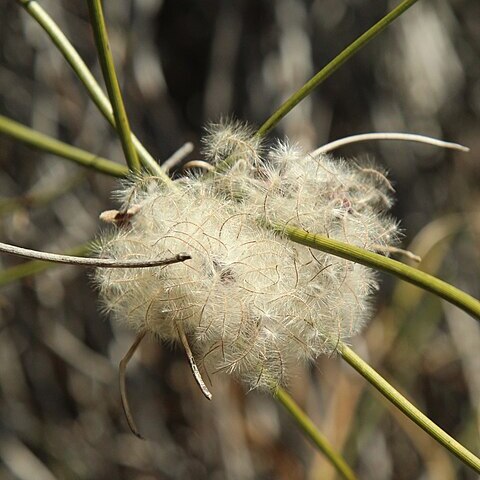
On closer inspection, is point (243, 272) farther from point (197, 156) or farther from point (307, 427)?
point (197, 156)

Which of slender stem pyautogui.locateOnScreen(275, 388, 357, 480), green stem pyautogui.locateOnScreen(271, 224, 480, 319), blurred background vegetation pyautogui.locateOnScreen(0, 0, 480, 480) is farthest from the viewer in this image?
blurred background vegetation pyautogui.locateOnScreen(0, 0, 480, 480)

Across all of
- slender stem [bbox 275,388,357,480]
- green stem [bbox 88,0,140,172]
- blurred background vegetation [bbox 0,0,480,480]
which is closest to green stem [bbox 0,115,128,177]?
green stem [bbox 88,0,140,172]

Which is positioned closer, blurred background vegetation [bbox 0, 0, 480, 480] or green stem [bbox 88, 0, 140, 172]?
green stem [bbox 88, 0, 140, 172]

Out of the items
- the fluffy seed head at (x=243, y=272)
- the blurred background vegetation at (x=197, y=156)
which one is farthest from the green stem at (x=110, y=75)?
the blurred background vegetation at (x=197, y=156)

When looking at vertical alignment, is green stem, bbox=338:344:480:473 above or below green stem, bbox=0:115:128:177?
below

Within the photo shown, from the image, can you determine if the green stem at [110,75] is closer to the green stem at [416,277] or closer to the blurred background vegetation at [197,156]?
the green stem at [416,277]

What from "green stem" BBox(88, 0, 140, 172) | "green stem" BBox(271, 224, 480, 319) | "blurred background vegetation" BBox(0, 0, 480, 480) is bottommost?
"blurred background vegetation" BBox(0, 0, 480, 480)

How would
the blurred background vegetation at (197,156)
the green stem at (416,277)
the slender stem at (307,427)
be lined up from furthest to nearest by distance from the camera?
the blurred background vegetation at (197,156)
the slender stem at (307,427)
the green stem at (416,277)

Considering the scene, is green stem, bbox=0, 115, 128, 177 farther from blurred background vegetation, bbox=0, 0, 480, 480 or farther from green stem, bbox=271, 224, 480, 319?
blurred background vegetation, bbox=0, 0, 480, 480
